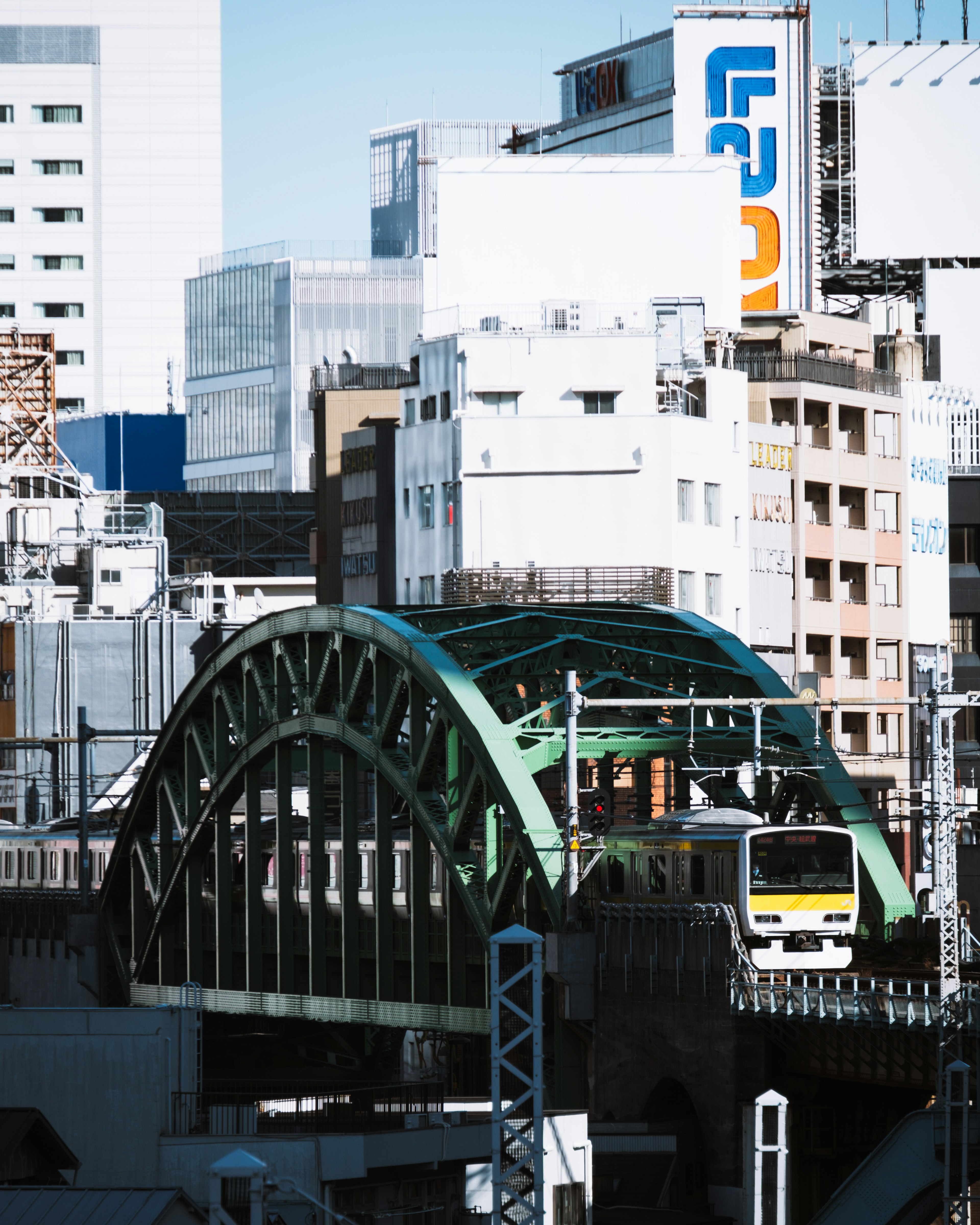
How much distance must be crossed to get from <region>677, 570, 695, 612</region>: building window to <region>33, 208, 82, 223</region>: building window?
327ft

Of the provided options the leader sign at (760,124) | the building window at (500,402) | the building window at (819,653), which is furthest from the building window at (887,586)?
the building window at (500,402)

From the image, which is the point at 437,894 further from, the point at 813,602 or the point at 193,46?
the point at 193,46

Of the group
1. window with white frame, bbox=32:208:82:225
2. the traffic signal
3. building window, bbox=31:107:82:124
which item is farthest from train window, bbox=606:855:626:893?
building window, bbox=31:107:82:124

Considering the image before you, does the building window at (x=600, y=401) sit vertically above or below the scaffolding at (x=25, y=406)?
below

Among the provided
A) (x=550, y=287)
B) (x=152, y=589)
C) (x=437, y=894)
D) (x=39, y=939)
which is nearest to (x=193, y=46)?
(x=152, y=589)

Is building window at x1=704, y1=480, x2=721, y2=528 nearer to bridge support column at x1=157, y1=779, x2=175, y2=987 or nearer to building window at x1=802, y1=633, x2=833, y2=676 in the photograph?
building window at x1=802, y1=633, x2=833, y2=676

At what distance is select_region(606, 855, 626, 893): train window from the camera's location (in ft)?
184

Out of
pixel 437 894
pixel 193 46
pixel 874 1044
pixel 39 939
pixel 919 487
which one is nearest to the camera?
pixel 874 1044

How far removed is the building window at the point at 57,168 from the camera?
18225cm

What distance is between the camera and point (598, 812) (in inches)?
2172

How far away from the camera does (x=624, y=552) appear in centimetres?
9281

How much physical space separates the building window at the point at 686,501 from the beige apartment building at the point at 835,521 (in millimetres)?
5381

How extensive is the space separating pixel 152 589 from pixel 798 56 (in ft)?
129

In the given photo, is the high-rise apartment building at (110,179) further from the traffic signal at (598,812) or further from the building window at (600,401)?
the traffic signal at (598,812)
